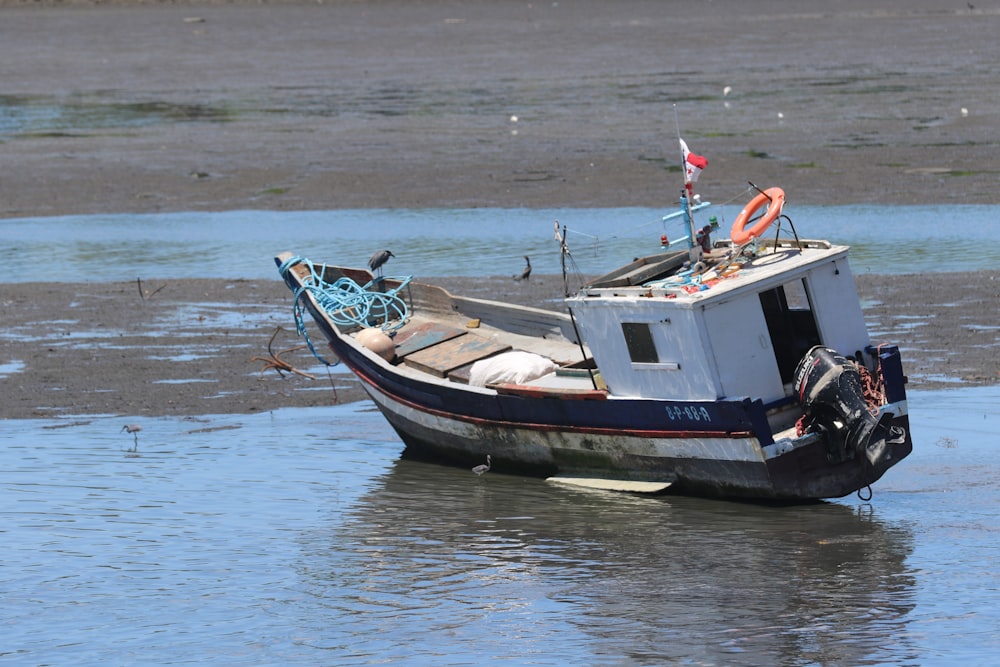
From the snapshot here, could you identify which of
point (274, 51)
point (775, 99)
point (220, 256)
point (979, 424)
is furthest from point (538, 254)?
point (274, 51)

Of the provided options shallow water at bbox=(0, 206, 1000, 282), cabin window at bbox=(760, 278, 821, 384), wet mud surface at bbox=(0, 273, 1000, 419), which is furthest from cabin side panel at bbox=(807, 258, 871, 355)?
shallow water at bbox=(0, 206, 1000, 282)

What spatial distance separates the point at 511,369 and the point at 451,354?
1.61 m

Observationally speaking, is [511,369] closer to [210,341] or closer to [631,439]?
[631,439]

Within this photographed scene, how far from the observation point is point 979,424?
1511cm

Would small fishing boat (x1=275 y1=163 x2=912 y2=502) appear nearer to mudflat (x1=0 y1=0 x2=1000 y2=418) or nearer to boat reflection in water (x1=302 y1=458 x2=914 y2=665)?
boat reflection in water (x1=302 y1=458 x2=914 y2=665)

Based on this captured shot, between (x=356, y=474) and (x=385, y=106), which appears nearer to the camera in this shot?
(x=356, y=474)

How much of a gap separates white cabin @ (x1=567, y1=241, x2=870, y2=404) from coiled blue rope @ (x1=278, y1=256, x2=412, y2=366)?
475cm

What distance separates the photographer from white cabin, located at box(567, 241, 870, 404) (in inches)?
505

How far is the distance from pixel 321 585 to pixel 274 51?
51.9 meters

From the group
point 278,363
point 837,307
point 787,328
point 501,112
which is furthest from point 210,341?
point 501,112

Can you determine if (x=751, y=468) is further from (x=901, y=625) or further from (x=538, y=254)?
(x=538, y=254)

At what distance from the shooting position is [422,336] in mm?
17281

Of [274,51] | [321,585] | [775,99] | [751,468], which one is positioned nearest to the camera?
[321,585]

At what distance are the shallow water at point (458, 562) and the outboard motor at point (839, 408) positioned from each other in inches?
25.0
